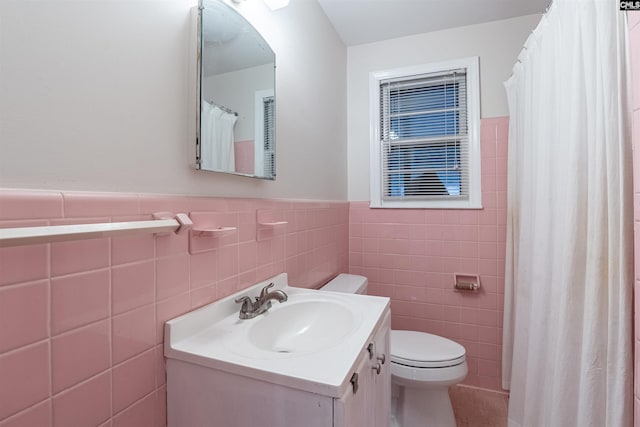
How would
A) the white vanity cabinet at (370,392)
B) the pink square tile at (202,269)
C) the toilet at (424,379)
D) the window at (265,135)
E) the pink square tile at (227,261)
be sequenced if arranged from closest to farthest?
the white vanity cabinet at (370,392) → the pink square tile at (202,269) → the pink square tile at (227,261) → the window at (265,135) → the toilet at (424,379)

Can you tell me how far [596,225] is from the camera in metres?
0.91

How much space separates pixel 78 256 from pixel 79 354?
0.66ft

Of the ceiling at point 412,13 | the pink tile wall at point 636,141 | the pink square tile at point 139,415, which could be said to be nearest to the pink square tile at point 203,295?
the pink square tile at point 139,415

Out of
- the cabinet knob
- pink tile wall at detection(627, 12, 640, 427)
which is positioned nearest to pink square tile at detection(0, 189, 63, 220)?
the cabinet knob

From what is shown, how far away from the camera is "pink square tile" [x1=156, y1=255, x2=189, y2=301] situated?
2.54ft

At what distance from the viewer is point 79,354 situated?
604 millimetres

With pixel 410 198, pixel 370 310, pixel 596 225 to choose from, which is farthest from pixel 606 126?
pixel 410 198

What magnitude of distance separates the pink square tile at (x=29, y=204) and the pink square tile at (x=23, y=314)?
0.12 m

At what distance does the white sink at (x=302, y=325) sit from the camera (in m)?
1.00

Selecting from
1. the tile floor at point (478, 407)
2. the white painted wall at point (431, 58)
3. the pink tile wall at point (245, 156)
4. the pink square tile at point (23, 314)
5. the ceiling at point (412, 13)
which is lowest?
the tile floor at point (478, 407)

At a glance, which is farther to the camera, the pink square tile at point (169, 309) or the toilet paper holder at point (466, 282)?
the toilet paper holder at point (466, 282)

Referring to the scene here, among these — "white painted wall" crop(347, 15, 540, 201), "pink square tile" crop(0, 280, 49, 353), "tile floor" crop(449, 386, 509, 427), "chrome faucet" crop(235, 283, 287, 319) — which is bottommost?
"tile floor" crop(449, 386, 509, 427)

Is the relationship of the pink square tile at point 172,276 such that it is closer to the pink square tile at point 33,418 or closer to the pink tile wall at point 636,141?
the pink square tile at point 33,418

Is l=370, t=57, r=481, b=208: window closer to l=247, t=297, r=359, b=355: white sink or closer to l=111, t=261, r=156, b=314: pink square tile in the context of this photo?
l=247, t=297, r=359, b=355: white sink
